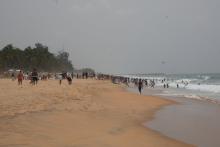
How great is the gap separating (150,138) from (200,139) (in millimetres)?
1749

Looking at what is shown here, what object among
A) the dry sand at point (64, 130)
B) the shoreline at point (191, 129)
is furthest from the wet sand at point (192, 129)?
the dry sand at point (64, 130)

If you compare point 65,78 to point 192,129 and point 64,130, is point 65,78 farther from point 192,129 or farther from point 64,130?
point 64,130

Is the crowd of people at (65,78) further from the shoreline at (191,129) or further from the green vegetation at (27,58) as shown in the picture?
the green vegetation at (27,58)

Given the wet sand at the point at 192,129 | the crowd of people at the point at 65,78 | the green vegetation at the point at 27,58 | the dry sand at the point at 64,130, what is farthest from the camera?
the green vegetation at the point at 27,58

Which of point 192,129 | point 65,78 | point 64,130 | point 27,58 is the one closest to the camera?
point 64,130

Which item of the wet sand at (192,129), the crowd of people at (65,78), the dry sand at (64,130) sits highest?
the crowd of people at (65,78)

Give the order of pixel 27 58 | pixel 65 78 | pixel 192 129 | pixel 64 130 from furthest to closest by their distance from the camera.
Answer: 1. pixel 27 58
2. pixel 65 78
3. pixel 192 129
4. pixel 64 130

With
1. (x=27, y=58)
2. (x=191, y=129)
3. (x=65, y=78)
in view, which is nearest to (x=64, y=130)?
(x=191, y=129)

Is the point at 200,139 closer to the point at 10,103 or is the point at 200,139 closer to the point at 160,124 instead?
the point at 160,124

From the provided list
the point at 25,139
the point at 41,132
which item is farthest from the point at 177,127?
the point at 25,139

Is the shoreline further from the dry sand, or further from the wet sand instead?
the dry sand

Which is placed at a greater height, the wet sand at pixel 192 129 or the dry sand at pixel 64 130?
the dry sand at pixel 64 130

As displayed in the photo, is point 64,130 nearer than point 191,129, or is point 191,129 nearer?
point 64,130

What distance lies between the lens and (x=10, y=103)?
54.2ft
